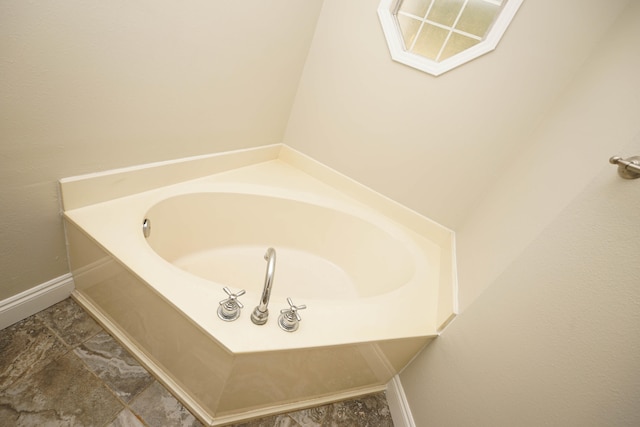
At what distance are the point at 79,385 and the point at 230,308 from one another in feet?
2.26

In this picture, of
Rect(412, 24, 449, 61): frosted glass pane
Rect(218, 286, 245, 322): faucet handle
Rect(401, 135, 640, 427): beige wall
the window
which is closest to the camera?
Rect(401, 135, 640, 427): beige wall

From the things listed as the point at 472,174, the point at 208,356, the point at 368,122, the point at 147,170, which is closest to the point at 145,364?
the point at 208,356

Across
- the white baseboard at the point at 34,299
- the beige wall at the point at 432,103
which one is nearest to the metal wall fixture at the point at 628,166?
the beige wall at the point at 432,103

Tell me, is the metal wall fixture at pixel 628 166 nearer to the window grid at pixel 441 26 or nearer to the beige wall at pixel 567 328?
the beige wall at pixel 567 328

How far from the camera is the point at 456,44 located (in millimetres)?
1358

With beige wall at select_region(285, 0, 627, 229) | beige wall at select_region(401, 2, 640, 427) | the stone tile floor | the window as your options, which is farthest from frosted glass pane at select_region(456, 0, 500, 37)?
the stone tile floor

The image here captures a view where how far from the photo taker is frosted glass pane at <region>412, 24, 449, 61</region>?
1384 mm

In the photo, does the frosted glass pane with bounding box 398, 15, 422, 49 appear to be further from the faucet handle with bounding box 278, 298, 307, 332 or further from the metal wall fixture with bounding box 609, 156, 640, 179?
the faucet handle with bounding box 278, 298, 307, 332

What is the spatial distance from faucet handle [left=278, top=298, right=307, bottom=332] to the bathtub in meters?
0.02

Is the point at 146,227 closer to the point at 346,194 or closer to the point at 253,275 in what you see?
the point at 253,275

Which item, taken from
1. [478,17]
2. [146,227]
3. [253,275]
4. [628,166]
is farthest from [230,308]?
[478,17]

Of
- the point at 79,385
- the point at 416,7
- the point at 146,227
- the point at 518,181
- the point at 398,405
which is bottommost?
the point at 79,385

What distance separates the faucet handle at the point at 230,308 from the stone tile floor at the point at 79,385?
1.67 ft

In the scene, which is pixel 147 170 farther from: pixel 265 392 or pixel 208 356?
pixel 265 392
